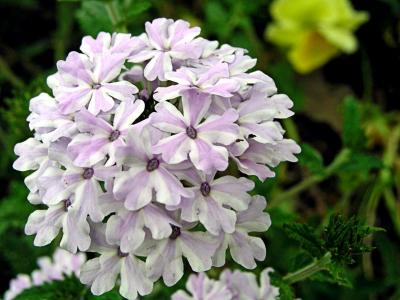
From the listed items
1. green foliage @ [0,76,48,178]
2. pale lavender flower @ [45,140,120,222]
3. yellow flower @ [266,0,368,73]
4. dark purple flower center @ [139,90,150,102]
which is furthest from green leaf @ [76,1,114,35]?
yellow flower @ [266,0,368,73]

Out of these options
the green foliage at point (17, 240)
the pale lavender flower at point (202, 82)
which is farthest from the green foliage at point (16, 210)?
the pale lavender flower at point (202, 82)

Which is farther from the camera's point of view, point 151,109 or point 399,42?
point 399,42

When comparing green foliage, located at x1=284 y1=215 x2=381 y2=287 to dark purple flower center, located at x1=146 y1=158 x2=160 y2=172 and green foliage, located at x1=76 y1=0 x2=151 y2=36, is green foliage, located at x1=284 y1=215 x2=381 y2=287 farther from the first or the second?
green foliage, located at x1=76 y1=0 x2=151 y2=36

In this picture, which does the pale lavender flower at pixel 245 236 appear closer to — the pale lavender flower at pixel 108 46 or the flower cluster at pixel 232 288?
the flower cluster at pixel 232 288

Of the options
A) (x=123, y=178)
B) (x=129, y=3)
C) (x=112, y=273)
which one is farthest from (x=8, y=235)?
(x=123, y=178)

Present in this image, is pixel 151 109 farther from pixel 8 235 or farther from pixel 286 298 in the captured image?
pixel 8 235

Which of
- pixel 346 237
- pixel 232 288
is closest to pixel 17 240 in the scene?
pixel 232 288

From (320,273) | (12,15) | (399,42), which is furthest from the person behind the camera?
(12,15)
